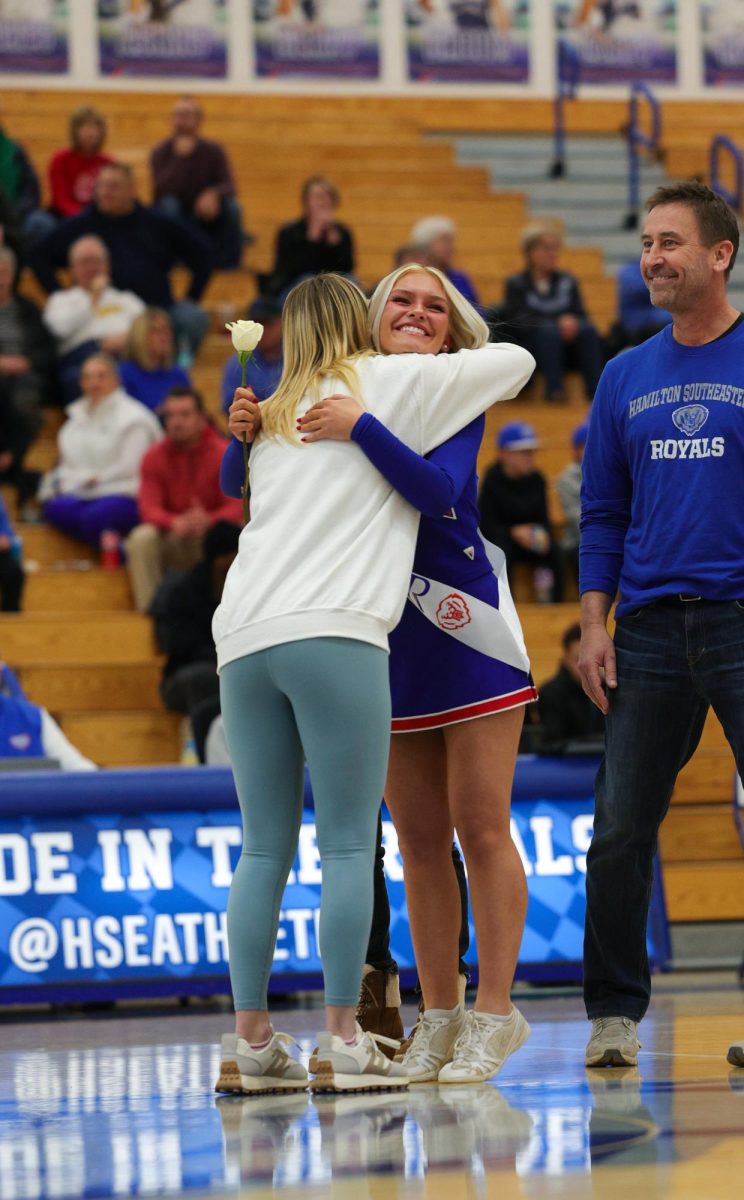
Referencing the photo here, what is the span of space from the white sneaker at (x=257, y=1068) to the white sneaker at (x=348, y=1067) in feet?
0.35

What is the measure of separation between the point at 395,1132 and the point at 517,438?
836cm

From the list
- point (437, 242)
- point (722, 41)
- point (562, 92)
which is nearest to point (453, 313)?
point (437, 242)

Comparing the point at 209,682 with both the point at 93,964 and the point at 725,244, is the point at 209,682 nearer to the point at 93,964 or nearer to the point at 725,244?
the point at 93,964

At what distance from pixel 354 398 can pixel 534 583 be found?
7502mm

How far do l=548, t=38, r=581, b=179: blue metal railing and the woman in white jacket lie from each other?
44.7 ft

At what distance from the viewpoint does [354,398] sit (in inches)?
176

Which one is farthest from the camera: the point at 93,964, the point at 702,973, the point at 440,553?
the point at 702,973

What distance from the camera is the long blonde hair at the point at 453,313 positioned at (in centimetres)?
480

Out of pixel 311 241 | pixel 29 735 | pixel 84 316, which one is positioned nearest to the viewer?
pixel 29 735

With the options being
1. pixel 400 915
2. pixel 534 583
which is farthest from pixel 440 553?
pixel 534 583

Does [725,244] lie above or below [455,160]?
below

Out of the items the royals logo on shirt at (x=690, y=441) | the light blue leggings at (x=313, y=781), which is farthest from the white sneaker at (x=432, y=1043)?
the royals logo on shirt at (x=690, y=441)

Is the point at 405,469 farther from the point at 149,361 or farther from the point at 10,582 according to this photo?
the point at 149,361

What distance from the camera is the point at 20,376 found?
12023 mm
